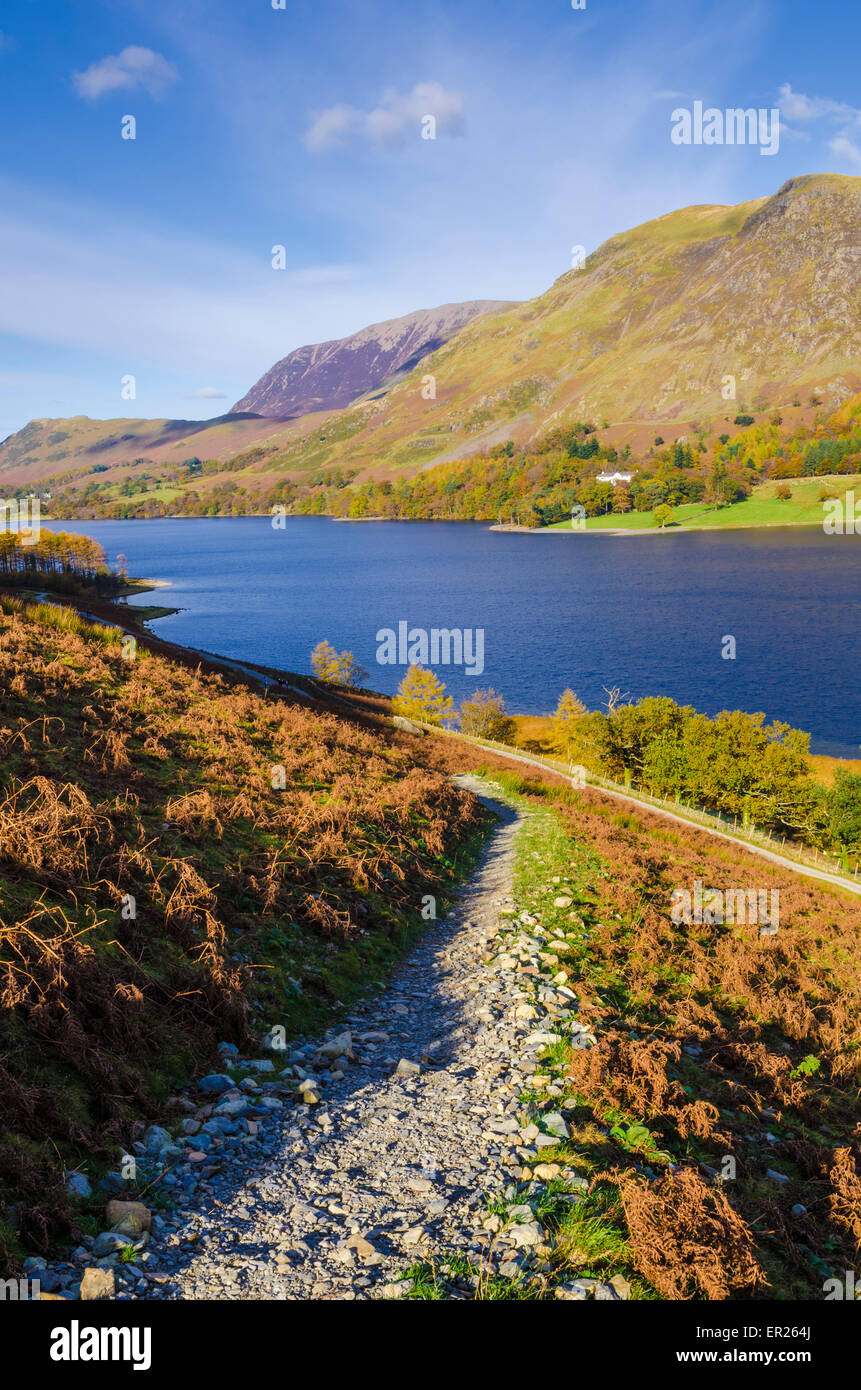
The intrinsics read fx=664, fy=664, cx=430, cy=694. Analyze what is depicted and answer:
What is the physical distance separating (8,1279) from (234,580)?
188927 mm

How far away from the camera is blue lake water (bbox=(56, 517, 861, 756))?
288 ft

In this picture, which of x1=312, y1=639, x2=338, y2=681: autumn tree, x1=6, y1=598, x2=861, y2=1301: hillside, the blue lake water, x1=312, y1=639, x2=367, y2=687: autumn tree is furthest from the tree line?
x1=6, y1=598, x2=861, y2=1301: hillside

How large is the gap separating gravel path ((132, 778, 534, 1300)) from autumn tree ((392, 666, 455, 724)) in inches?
2358

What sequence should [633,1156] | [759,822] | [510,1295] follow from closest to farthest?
[510,1295] < [633,1156] < [759,822]

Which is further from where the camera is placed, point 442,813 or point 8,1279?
point 442,813

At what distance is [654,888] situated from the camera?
70.4 ft

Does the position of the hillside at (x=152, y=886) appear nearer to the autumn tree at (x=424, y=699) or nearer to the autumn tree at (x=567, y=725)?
the autumn tree at (x=567, y=725)

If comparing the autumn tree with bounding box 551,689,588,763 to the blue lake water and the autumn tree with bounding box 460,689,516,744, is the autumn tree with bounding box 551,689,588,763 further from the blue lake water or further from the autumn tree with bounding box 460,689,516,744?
the blue lake water

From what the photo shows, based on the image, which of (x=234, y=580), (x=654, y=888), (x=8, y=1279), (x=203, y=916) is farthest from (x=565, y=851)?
(x=234, y=580)

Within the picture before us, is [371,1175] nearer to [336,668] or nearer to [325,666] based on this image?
[336,668]

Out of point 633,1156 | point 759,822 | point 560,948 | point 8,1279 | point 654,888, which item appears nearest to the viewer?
point 8,1279

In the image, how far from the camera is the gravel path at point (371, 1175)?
6.09 meters

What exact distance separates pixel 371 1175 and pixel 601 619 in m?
123

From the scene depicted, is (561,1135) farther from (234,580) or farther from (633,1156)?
(234,580)
